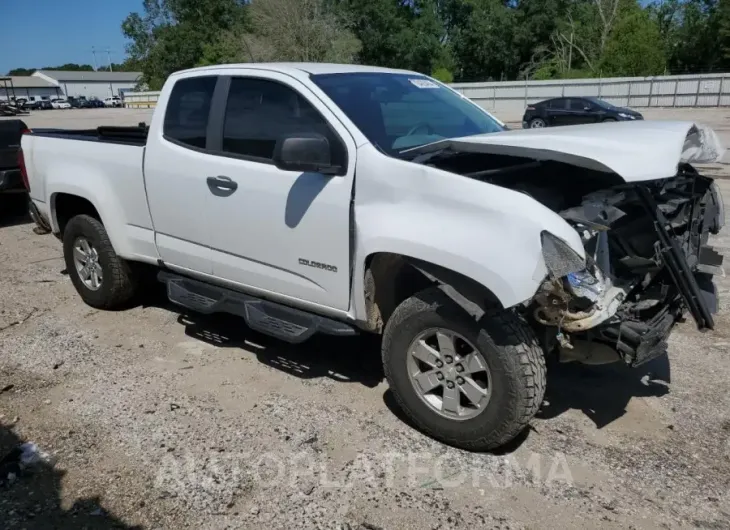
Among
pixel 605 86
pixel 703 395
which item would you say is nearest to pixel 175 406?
pixel 703 395

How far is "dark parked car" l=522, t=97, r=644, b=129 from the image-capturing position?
24.1 metres

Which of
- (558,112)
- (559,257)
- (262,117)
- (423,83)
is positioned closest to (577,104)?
(558,112)

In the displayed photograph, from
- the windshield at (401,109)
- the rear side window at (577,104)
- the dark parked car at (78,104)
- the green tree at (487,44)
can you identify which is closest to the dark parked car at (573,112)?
the rear side window at (577,104)

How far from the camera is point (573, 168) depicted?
3725 mm

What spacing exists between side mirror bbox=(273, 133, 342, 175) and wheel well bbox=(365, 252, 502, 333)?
0.58 meters

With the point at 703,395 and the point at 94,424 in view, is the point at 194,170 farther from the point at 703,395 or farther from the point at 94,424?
the point at 703,395

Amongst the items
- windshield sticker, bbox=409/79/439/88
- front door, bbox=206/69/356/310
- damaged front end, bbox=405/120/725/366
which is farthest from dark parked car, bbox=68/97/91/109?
damaged front end, bbox=405/120/725/366

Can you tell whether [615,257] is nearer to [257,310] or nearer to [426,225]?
[426,225]

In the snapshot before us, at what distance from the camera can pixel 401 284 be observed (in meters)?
3.63

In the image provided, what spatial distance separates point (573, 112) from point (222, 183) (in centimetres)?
2321

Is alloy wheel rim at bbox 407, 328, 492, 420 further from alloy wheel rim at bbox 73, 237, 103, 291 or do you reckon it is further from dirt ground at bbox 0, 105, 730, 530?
alloy wheel rim at bbox 73, 237, 103, 291

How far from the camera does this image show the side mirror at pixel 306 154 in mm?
3375

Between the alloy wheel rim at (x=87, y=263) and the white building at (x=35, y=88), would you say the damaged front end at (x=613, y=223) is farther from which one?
the white building at (x=35, y=88)

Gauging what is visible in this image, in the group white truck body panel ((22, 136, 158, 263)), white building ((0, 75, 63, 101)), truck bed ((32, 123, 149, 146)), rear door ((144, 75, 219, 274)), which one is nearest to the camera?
rear door ((144, 75, 219, 274))
